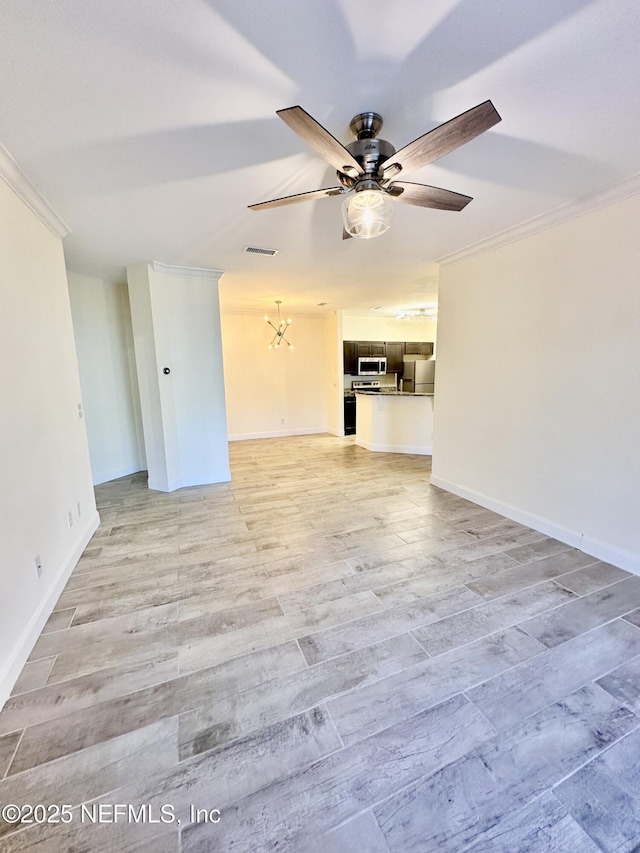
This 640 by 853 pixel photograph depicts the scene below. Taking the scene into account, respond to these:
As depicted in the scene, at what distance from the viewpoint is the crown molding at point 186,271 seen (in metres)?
3.73

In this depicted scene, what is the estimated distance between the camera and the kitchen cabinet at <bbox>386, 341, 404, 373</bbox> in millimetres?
8031

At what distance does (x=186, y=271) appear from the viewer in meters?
3.91

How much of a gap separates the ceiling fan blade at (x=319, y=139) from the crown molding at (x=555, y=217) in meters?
1.83

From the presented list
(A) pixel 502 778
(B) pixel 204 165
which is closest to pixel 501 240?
(B) pixel 204 165

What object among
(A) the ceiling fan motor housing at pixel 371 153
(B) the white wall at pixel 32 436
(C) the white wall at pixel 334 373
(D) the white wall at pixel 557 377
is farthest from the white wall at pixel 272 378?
(A) the ceiling fan motor housing at pixel 371 153

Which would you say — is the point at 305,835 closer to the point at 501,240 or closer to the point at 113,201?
the point at 113,201

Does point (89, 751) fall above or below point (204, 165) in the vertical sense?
below

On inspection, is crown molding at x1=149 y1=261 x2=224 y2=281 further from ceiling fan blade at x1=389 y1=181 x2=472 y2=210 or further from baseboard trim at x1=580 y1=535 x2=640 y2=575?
baseboard trim at x1=580 y1=535 x2=640 y2=575

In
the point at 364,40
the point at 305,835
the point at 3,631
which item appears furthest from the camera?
the point at 3,631

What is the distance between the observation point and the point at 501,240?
3012mm

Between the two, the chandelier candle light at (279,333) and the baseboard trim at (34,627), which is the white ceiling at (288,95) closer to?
the baseboard trim at (34,627)

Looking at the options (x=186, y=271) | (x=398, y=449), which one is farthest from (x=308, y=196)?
(x=398, y=449)

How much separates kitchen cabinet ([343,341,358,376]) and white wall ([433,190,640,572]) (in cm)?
377

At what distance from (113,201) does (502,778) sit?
3.55m
